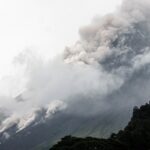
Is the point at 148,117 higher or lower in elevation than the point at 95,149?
higher

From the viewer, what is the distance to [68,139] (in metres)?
93.1

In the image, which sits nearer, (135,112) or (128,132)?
(128,132)

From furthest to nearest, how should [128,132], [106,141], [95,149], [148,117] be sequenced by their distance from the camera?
[148,117] < [128,132] < [106,141] < [95,149]

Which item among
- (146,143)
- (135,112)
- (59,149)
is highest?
(135,112)

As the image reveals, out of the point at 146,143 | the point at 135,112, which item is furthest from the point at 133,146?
the point at 135,112

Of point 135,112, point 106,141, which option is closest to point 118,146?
point 106,141

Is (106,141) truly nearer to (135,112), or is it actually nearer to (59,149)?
→ (59,149)

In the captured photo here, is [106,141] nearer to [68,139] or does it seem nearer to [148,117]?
[68,139]

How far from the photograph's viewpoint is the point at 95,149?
8400cm

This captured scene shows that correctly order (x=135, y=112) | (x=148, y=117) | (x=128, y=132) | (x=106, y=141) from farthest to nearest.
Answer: (x=135, y=112), (x=148, y=117), (x=128, y=132), (x=106, y=141)

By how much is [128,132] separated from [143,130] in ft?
13.3

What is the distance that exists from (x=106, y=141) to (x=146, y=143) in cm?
1010

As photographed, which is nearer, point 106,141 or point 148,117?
point 106,141

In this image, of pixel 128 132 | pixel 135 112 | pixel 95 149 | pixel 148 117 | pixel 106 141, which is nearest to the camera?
pixel 95 149
